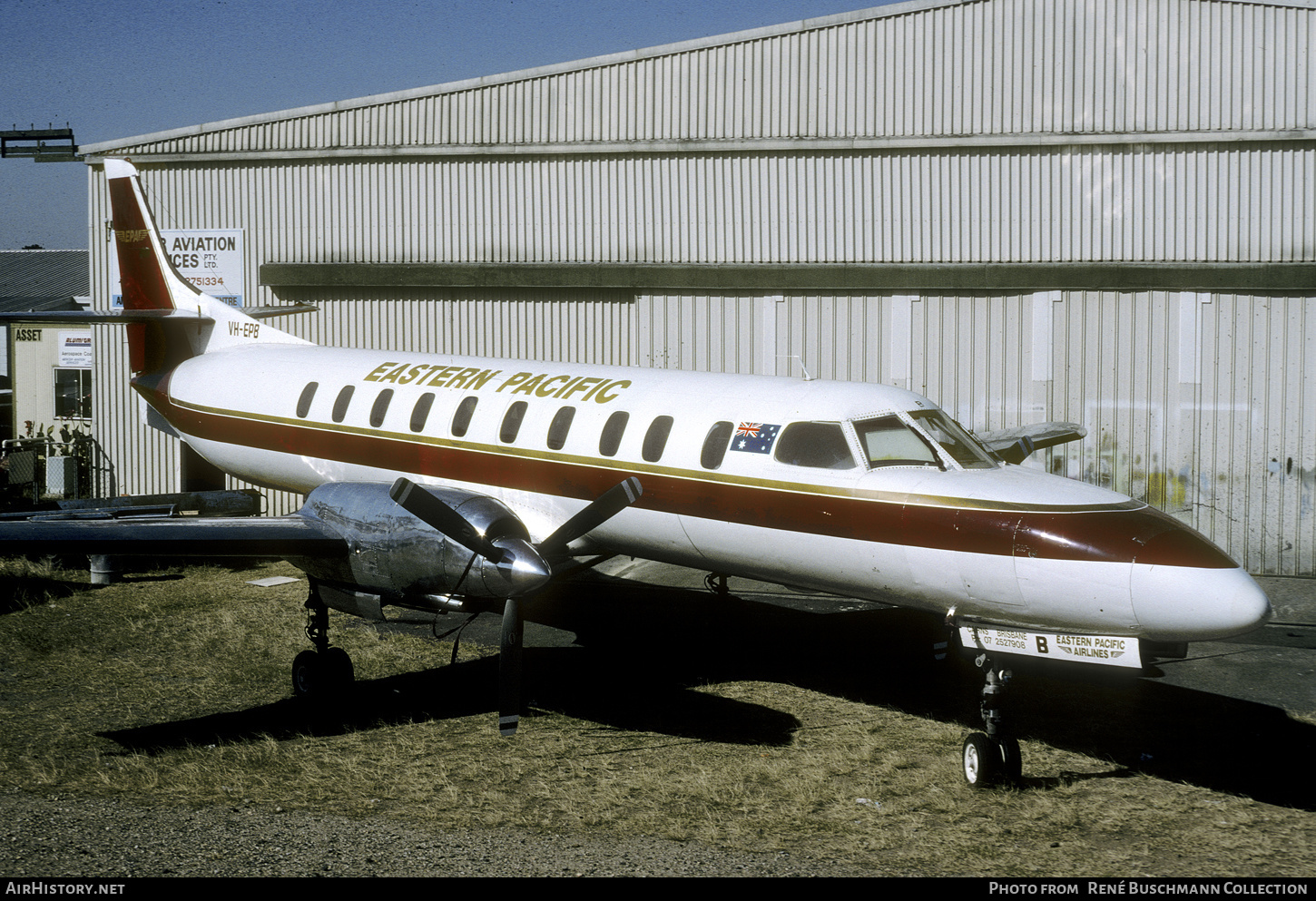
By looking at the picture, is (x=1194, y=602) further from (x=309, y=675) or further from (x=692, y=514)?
(x=309, y=675)

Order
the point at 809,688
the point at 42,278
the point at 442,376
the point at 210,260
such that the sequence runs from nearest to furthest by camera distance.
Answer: the point at 809,688
the point at 442,376
the point at 210,260
the point at 42,278

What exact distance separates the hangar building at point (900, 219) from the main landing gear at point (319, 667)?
30.2ft

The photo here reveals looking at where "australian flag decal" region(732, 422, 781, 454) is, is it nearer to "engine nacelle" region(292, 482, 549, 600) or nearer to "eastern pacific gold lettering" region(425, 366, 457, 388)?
"engine nacelle" region(292, 482, 549, 600)

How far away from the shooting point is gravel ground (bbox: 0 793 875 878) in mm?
6891

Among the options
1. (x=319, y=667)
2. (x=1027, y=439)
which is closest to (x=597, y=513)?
(x=319, y=667)

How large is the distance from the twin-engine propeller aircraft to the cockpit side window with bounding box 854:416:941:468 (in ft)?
0.07

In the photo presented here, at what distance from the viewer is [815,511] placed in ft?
30.1

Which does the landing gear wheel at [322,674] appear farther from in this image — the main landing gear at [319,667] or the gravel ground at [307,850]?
the gravel ground at [307,850]

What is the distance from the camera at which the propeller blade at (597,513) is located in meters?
9.21

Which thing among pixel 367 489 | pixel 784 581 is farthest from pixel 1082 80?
pixel 367 489

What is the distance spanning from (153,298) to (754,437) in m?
10.8

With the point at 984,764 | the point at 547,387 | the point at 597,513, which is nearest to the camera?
the point at 984,764

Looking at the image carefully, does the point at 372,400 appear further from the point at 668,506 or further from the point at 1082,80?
the point at 1082,80

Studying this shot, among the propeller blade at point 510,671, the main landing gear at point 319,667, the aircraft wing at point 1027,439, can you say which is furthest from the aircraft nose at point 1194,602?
the main landing gear at point 319,667
